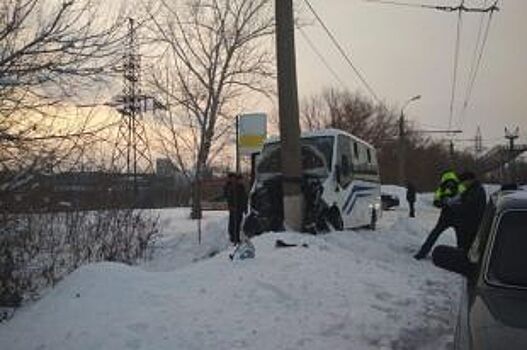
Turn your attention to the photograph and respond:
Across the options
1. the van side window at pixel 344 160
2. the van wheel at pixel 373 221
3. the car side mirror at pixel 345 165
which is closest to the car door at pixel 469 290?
the van side window at pixel 344 160

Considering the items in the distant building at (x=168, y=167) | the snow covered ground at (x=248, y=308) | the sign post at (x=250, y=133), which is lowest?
the snow covered ground at (x=248, y=308)

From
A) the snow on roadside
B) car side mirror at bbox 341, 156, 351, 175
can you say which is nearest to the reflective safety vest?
the snow on roadside

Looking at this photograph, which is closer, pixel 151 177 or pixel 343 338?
pixel 343 338

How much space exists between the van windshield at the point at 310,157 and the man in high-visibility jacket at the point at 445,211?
15.9ft

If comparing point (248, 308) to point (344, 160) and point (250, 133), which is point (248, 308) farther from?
point (250, 133)

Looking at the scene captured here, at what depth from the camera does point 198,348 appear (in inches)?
334

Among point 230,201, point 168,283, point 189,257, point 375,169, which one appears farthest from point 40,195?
point 375,169

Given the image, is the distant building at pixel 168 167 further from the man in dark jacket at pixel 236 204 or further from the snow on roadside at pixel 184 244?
the man in dark jacket at pixel 236 204

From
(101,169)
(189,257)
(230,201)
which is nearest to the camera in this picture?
(101,169)

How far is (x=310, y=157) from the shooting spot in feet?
77.9

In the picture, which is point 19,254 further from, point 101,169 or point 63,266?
point 101,169

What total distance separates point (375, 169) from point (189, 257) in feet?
39.2

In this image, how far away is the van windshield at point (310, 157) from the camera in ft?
77.1

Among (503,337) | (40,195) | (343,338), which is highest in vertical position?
(40,195)
